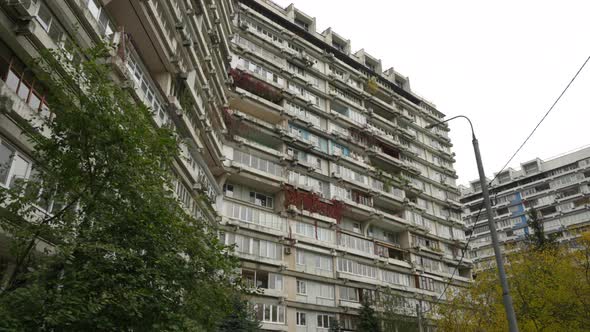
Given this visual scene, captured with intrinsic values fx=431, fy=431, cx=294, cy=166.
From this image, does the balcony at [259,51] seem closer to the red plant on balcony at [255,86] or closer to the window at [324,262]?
the red plant on balcony at [255,86]

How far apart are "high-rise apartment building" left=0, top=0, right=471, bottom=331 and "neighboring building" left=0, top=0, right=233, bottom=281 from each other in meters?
0.06

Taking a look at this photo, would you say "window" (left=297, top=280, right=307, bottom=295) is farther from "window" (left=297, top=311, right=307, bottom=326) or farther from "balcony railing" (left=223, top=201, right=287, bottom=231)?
"balcony railing" (left=223, top=201, right=287, bottom=231)

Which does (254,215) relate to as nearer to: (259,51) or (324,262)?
(324,262)

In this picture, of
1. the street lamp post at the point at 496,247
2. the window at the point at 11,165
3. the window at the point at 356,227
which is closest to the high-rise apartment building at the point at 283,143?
the window at the point at 11,165

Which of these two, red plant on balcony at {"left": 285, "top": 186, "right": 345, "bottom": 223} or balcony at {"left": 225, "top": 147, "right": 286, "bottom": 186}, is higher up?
balcony at {"left": 225, "top": 147, "right": 286, "bottom": 186}

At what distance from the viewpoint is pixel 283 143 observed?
127 feet

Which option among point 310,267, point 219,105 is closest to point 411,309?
point 310,267

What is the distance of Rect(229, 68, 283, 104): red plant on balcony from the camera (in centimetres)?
3741

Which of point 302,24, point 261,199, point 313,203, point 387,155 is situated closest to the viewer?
point 261,199

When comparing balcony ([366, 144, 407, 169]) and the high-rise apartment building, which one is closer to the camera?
the high-rise apartment building

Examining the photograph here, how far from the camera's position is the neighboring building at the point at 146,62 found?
473 inches

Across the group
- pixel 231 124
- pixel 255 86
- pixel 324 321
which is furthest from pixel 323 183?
pixel 324 321

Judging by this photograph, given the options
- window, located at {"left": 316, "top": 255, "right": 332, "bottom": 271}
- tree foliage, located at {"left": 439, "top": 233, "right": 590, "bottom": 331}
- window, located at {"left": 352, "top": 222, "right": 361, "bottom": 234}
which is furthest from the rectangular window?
window, located at {"left": 352, "top": 222, "right": 361, "bottom": 234}

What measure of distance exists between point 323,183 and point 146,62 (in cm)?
2164
